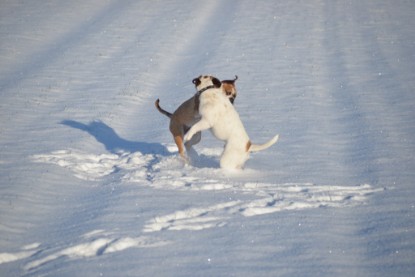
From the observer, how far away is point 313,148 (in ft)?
26.2

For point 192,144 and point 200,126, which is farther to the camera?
point 192,144

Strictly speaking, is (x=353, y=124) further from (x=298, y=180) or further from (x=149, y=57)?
(x=149, y=57)

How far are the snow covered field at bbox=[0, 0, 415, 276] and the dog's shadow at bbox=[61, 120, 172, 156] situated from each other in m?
0.04

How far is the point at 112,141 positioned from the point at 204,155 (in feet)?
6.39

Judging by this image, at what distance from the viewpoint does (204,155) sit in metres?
7.56

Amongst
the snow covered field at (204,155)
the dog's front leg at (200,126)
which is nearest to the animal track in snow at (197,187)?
the snow covered field at (204,155)

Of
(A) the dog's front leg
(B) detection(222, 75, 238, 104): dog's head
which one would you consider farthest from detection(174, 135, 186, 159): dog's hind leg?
(B) detection(222, 75, 238, 104): dog's head

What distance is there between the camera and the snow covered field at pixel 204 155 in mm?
4348

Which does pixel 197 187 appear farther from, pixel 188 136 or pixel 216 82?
pixel 216 82

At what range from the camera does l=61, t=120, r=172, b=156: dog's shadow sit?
795 centimetres

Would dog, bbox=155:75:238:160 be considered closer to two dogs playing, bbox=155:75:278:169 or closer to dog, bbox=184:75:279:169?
two dogs playing, bbox=155:75:278:169

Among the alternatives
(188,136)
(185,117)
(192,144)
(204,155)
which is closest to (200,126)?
(188,136)

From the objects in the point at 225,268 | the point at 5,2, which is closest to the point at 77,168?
the point at 225,268

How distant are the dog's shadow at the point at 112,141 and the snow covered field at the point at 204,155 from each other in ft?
0.13
